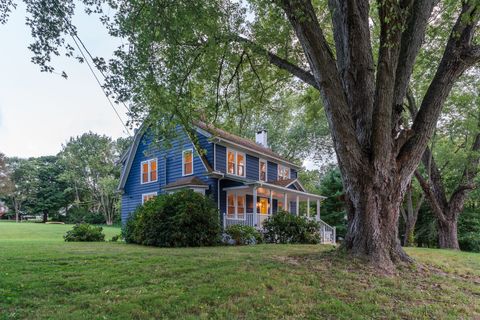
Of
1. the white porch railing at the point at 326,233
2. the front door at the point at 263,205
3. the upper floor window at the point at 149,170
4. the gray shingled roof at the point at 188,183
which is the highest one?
the upper floor window at the point at 149,170

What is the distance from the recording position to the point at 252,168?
19062 mm

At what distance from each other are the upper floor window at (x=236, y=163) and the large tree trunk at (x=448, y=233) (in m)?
10.3

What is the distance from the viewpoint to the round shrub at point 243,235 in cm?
1296

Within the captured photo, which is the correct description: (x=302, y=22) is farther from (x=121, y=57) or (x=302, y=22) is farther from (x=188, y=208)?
(x=188, y=208)

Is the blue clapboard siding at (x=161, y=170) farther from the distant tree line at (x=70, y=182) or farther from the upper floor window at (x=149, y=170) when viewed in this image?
the distant tree line at (x=70, y=182)

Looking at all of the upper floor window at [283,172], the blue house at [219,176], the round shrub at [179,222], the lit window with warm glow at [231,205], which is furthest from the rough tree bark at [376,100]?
the upper floor window at [283,172]

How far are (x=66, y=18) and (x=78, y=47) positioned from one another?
0.63m

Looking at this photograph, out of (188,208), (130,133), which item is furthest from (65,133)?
(130,133)

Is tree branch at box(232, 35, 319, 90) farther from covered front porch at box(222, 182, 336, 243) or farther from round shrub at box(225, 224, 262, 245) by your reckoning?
covered front porch at box(222, 182, 336, 243)

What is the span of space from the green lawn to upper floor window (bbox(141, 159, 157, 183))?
39.4ft

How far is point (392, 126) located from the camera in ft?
22.3

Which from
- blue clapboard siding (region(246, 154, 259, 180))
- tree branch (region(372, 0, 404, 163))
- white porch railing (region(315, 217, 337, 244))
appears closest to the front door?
blue clapboard siding (region(246, 154, 259, 180))

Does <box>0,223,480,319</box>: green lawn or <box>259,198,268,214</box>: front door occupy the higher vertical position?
<box>259,198,268,214</box>: front door

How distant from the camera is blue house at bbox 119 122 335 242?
15766 millimetres
